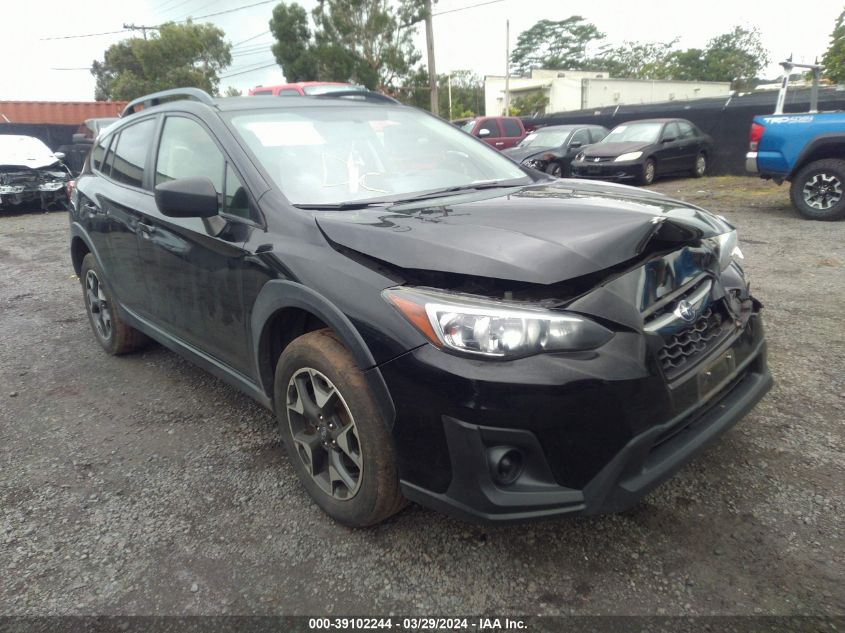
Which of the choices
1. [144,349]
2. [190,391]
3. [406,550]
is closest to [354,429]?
[406,550]

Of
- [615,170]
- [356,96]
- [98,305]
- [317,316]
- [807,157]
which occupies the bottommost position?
[615,170]

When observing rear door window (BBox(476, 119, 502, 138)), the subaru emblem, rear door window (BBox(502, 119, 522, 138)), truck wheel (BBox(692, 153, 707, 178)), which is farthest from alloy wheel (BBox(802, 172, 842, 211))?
rear door window (BBox(502, 119, 522, 138))

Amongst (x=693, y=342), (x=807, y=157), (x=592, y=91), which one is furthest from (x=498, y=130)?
(x=592, y=91)

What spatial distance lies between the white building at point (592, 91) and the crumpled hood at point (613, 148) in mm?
37030

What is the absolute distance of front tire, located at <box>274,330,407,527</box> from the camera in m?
2.11

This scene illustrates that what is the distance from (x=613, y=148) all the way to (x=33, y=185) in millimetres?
12120

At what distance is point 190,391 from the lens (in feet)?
12.5

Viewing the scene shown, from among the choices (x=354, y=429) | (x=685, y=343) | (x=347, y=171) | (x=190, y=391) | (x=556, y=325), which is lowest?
(x=190, y=391)

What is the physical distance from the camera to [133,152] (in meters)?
3.83

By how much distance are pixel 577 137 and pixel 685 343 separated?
1341cm

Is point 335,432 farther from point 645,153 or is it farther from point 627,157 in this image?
point 645,153

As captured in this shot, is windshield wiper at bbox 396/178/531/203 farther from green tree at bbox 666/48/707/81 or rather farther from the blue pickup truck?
green tree at bbox 666/48/707/81

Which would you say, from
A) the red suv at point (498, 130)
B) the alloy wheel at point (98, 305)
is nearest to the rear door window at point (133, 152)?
the alloy wheel at point (98, 305)

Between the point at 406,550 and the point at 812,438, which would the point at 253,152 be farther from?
the point at 812,438
